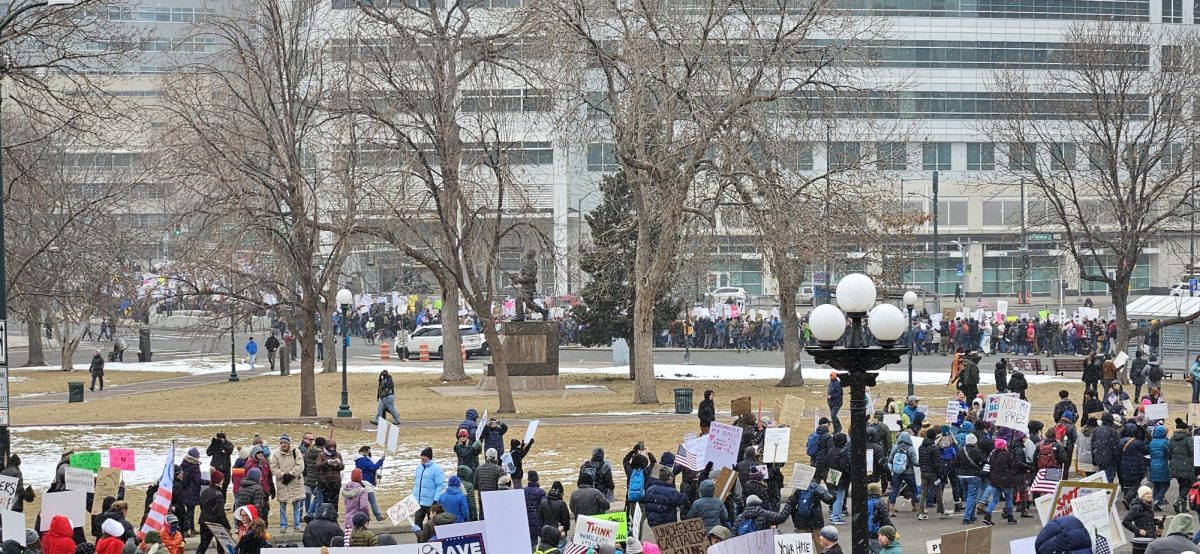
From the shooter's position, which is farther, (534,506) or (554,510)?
(534,506)

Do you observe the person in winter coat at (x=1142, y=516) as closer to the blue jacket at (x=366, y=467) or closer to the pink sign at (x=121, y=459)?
the blue jacket at (x=366, y=467)

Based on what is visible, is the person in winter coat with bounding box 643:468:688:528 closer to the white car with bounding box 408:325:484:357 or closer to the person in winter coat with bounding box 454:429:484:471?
the person in winter coat with bounding box 454:429:484:471

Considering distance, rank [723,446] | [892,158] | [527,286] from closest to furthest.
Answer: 1. [723,446]
2. [892,158]
3. [527,286]

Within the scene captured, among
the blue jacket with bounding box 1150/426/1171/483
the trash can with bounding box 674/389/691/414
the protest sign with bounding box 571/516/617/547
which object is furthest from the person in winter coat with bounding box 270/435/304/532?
the trash can with bounding box 674/389/691/414

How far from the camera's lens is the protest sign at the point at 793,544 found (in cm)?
1345

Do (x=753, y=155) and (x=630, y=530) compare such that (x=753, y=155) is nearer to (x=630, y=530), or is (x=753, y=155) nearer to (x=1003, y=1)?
(x=630, y=530)

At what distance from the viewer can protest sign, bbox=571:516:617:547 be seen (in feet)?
45.6

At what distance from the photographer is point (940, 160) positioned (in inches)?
3120

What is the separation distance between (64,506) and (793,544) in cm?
827

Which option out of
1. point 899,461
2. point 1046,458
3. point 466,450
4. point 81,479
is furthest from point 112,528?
point 1046,458

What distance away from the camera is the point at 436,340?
189 feet

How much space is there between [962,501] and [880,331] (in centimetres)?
866

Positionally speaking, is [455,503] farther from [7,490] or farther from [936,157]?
[936,157]

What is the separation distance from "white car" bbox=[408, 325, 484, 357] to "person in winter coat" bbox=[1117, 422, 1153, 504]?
38.6 m
